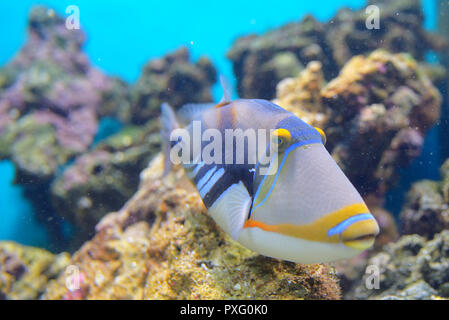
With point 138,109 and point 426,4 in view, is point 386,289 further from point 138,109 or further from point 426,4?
point 426,4

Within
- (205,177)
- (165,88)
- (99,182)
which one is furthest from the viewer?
(165,88)

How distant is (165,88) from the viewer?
6852mm

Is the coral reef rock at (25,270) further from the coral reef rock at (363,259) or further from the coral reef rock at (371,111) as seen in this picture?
the coral reef rock at (371,111)

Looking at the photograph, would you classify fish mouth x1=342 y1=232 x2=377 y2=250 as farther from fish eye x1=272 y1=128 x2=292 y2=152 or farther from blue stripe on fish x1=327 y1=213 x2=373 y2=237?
fish eye x1=272 y1=128 x2=292 y2=152

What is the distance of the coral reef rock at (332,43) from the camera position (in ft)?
18.9

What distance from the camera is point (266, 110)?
1633 mm

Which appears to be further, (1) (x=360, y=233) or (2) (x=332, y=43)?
(2) (x=332, y=43)

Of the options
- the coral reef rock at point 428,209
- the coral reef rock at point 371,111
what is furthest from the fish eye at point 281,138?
the coral reef rock at point 428,209

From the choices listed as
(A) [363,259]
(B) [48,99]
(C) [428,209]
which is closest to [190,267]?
(A) [363,259]

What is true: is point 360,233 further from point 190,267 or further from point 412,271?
point 412,271

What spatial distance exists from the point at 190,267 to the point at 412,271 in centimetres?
261

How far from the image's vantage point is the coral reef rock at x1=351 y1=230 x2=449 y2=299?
2.76 meters
